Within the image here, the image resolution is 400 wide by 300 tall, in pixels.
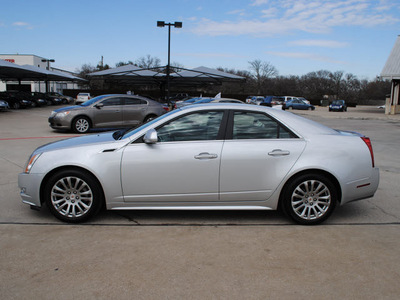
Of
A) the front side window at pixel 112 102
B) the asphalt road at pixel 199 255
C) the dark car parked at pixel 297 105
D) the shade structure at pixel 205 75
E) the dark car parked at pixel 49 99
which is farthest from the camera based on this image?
the dark car parked at pixel 297 105

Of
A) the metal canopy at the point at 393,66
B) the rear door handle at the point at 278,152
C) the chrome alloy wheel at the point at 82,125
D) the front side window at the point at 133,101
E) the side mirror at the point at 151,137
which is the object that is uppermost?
the metal canopy at the point at 393,66

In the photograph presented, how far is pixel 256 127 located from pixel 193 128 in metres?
0.78

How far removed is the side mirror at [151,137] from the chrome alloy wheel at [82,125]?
10.7 meters

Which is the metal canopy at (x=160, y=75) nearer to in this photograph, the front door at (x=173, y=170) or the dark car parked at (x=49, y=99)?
the dark car parked at (x=49, y=99)

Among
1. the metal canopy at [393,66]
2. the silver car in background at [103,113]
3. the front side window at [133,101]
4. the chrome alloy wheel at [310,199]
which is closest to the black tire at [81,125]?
the silver car in background at [103,113]

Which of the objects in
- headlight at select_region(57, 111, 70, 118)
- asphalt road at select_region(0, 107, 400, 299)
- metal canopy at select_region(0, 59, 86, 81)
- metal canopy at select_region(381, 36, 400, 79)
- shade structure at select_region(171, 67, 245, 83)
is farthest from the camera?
metal canopy at select_region(381, 36, 400, 79)

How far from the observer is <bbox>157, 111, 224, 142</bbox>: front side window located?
4.44 meters

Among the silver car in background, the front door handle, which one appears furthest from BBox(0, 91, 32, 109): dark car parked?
the front door handle

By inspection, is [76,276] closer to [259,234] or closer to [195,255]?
[195,255]

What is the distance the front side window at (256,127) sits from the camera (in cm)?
448

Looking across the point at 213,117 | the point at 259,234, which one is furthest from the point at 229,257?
the point at 213,117

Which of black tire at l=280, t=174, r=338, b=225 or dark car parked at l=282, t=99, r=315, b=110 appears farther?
dark car parked at l=282, t=99, r=315, b=110

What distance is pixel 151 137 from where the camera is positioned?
13.7ft

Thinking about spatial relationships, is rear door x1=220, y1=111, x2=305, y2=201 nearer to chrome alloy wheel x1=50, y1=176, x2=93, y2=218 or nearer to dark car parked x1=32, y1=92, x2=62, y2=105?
chrome alloy wheel x1=50, y1=176, x2=93, y2=218
